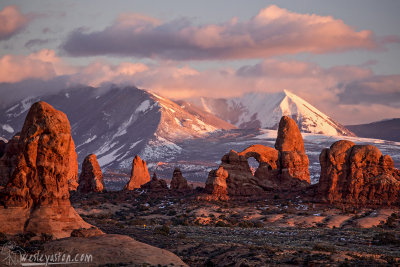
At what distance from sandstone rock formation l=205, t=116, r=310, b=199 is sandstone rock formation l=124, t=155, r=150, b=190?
69.4ft

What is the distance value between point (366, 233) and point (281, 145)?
136 ft

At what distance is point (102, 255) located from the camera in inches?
1190

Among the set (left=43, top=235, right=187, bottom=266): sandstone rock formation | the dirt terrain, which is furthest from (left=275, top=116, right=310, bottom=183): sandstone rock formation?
(left=43, top=235, right=187, bottom=266): sandstone rock formation

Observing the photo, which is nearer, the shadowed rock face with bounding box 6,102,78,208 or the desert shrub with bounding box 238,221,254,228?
the shadowed rock face with bounding box 6,102,78,208

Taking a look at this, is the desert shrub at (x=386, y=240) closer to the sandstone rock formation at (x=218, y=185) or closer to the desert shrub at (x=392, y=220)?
the desert shrub at (x=392, y=220)

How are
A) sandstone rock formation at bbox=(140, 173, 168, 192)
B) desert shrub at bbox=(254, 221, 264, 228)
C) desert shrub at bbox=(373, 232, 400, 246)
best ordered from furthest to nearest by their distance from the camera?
sandstone rock formation at bbox=(140, 173, 168, 192), desert shrub at bbox=(254, 221, 264, 228), desert shrub at bbox=(373, 232, 400, 246)

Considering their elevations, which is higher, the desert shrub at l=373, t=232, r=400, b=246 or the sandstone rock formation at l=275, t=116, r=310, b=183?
the sandstone rock formation at l=275, t=116, r=310, b=183

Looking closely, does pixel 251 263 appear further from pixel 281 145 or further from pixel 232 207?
pixel 281 145

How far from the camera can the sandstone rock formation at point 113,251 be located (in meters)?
29.9

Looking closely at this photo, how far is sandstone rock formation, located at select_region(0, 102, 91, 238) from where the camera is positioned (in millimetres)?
36906

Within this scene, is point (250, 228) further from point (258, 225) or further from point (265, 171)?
point (265, 171)

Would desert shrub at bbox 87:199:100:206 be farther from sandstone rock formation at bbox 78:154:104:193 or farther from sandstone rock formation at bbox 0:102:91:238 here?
sandstone rock formation at bbox 0:102:91:238

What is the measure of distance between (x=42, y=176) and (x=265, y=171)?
165 feet

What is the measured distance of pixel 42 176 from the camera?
37.7 meters
